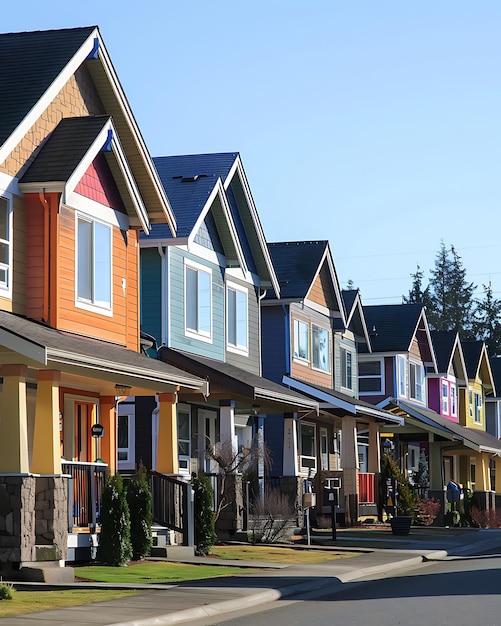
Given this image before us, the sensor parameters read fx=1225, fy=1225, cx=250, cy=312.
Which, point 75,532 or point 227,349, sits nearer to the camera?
point 75,532

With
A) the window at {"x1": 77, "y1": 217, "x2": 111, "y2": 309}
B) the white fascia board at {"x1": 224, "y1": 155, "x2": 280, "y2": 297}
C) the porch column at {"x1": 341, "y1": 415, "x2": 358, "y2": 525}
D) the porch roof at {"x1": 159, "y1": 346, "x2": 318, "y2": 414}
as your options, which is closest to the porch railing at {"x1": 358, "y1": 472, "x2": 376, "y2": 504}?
the porch column at {"x1": 341, "y1": 415, "x2": 358, "y2": 525}

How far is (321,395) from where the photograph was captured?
39500 mm

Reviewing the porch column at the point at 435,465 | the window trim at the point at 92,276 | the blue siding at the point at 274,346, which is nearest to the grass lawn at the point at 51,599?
the window trim at the point at 92,276

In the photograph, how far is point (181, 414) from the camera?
32.8 meters

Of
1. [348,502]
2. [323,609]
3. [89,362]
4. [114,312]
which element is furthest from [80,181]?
[348,502]

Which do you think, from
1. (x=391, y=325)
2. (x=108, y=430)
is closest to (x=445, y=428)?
(x=391, y=325)

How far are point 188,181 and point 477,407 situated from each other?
1639 inches

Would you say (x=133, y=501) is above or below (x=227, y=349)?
below

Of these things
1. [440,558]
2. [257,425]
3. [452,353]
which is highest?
[452,353]

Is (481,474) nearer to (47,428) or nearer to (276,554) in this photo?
(276,554)

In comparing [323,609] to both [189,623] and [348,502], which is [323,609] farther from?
[348,502]

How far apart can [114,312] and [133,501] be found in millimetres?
4509

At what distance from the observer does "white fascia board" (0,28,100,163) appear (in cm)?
2222

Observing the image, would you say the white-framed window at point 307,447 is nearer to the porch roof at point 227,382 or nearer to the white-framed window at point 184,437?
the white-framed window at point 184,437
